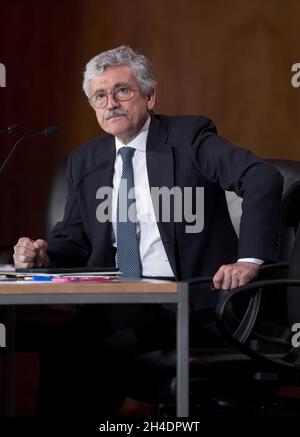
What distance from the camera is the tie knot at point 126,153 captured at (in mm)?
2922

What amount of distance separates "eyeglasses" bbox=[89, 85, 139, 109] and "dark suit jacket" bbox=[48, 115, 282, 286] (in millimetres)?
113

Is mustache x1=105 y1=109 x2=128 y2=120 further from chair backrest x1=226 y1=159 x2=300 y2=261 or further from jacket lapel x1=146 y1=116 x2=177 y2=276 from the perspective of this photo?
chair backrest x1=226 y1=159 x2=300 y2=261

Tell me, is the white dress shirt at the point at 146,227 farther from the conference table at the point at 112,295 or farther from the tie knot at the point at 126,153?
the conference table at the point at 112,295

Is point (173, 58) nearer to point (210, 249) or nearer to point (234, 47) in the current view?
point (234, 47)

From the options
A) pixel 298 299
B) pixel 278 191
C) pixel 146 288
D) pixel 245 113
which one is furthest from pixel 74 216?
pixel 245 113

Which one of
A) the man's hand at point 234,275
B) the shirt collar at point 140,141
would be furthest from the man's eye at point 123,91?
the man's hand at point 234,275

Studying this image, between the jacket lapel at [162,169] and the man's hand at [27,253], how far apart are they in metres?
0.41

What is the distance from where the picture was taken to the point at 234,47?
429cm

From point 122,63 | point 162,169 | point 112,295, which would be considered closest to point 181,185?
point 162,169

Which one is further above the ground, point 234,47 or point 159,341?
point 234,47

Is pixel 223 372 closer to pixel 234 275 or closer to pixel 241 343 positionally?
pixel 241 343

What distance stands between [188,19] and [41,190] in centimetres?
101

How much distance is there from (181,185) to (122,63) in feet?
1.40

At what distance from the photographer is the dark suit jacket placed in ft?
9.11
